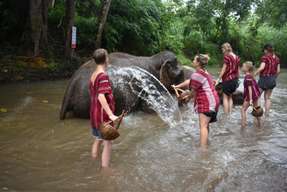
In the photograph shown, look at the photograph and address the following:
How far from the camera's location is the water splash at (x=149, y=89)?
9219 mm

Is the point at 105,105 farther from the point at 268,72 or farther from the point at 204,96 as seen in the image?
the point at 268,72

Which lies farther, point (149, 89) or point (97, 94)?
point (149, 89)

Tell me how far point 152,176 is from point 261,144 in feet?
8.45

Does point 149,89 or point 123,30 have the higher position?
point 123,30

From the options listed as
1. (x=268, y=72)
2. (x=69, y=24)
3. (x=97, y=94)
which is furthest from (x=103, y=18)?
(x=97, y=94)

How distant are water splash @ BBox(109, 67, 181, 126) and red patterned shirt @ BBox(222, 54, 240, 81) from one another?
1.31m

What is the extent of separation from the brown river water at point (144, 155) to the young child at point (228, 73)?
1.59 feet

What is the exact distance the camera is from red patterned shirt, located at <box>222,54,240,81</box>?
9.73 metres

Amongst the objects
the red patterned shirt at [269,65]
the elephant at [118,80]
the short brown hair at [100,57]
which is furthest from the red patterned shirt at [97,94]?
the red patterned shirt at [269,65]

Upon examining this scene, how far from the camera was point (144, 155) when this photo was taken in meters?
6.58

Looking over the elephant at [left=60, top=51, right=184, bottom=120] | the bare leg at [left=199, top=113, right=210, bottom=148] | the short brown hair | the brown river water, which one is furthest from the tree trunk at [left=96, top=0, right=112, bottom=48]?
the short brown hair

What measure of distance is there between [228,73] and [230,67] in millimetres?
137

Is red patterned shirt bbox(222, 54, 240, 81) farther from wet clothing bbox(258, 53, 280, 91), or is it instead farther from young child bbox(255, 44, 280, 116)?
wet clothing bbox(258, 53, 280, 91)

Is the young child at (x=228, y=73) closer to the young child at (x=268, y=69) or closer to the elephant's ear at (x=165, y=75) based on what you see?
the young child at (x=268, y=69)
